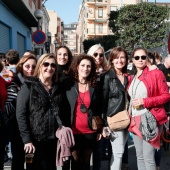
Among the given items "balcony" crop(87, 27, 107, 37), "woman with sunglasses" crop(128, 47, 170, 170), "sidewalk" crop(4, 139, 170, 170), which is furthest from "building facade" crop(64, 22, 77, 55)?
"woman with sunglasses" crop(128, 47, 170, 170)

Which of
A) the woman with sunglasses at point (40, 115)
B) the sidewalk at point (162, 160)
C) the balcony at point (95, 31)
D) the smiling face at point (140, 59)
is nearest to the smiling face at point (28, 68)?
the woman with sunglasses at point (40, 115)

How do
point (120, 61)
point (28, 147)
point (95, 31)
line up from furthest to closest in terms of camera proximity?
point (95, 31), point (120, 61), point (28, 147)

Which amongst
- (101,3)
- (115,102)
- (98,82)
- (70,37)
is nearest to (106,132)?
(115,102)

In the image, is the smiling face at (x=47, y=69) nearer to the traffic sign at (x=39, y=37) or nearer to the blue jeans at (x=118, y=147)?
the blue jeans at (x=118, y=147)

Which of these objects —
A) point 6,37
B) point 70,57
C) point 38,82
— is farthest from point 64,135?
point 6,37

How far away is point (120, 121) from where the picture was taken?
346 cm

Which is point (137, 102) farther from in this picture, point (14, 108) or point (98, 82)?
point (14, 108)

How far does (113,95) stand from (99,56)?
103cm

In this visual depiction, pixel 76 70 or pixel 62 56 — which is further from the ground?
pixel 62 56

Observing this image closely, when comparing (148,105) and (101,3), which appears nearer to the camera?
(148,105)

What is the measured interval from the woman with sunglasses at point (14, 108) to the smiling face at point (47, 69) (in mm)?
404

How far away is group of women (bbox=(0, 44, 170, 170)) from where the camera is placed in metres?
3.00

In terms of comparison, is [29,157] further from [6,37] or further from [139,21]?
[139,21]

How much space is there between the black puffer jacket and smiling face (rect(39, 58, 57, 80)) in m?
0.13
